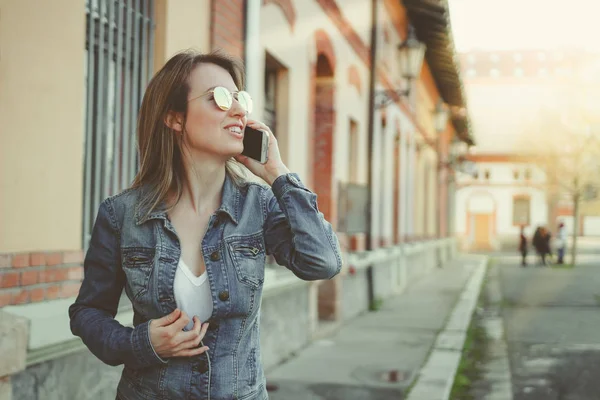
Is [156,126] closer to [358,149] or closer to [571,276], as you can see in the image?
[358,149]

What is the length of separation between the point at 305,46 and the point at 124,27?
425 cm

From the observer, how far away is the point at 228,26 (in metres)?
6.52

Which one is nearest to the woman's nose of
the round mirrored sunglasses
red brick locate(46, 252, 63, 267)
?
the round mirrored sunglasses

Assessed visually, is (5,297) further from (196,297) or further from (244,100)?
(244,100)

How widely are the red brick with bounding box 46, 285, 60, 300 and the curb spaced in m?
3.12

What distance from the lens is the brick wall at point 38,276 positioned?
3.63 m

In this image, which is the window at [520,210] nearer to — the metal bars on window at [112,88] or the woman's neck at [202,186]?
the metal bars on window at [112,88]

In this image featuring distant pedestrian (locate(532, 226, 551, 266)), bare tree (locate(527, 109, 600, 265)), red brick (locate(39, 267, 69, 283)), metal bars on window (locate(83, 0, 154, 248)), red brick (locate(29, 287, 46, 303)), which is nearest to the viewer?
red brick (locate(29, 287, 46, 303))

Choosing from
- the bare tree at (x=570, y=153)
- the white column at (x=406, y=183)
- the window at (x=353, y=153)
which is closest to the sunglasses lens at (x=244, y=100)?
the window at (x=353, y=153)

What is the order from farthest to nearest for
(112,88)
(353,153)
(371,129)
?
(371,129)
(353,153)
(112,88)

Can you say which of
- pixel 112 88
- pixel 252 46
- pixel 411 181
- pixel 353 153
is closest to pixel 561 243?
pixel 411 181

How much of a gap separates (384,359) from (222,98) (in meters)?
6.28

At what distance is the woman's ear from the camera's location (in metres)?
2.19

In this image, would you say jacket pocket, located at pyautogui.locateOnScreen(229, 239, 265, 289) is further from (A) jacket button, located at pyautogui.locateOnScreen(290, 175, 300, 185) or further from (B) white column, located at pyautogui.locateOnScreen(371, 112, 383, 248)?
(B) white column, located at pyautogui.locateOnScreen(371, 112, 383, 248)
